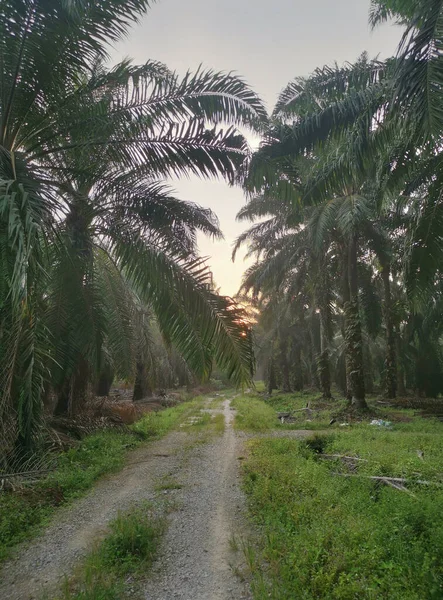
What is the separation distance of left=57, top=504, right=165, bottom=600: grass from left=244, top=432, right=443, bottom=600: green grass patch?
1228 millimetres

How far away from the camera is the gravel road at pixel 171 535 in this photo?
368 cm

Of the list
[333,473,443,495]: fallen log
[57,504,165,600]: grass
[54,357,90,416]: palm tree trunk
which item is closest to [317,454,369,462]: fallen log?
[333,473,443,495]: fallen log

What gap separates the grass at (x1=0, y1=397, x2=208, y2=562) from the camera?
4891 mm

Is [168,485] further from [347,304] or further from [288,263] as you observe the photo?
[288,263]

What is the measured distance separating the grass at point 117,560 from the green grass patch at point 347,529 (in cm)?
123

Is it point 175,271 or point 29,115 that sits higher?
point 29,115

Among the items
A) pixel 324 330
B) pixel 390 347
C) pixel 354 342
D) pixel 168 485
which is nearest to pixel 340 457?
pixel 168 485

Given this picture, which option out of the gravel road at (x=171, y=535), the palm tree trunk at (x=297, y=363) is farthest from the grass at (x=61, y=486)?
the palm tree trunk at (x=297, y=363)

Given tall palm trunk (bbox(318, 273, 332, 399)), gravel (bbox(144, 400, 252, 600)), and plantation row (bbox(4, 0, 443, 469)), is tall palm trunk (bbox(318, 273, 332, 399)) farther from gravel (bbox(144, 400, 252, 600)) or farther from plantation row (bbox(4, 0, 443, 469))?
gravel (bbox(144, 400, 252, 600))

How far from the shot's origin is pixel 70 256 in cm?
744

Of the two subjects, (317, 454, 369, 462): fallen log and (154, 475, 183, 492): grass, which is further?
(317, 454, 369, 462): fallen log

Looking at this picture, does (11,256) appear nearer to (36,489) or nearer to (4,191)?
(4,191)

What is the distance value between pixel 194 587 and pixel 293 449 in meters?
5.11

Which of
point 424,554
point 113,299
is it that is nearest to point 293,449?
point 424,554
